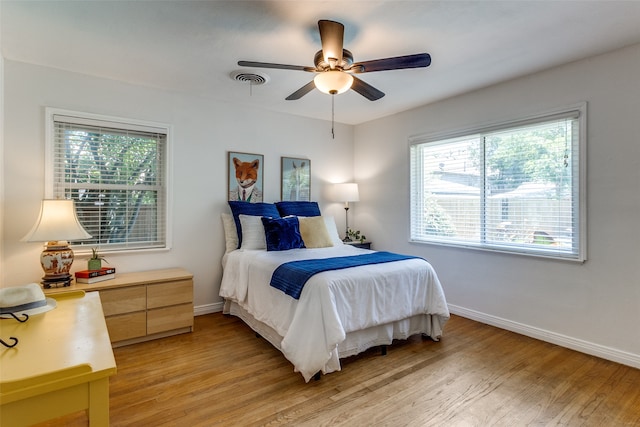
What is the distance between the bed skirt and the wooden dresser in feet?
2.08

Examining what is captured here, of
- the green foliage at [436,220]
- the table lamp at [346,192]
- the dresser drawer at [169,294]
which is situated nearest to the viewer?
the dresser drawer at [169,294]

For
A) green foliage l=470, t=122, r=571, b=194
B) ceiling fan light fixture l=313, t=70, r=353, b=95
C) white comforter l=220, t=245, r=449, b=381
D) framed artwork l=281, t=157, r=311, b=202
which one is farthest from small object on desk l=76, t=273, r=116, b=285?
green foliage l=470, t=122, r=571, b=194

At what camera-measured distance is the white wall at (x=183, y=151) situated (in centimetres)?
273

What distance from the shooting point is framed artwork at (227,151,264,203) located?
383 cm

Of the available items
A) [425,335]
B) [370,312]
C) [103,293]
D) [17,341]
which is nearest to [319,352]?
[370,312]

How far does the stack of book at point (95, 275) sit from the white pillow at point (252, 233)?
1.23 metres

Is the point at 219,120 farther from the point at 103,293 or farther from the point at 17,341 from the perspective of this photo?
the point at 17,341

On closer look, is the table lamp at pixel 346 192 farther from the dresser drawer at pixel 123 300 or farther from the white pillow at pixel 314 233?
the dresser drawer at pixel 123 300

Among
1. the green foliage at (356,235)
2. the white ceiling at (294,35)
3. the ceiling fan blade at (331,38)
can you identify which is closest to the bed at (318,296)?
the green foliage at (356,235)

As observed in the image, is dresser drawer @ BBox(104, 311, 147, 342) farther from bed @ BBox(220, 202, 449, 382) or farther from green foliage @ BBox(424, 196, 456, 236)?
green foliage @ BBox(424, 196, 456, 236)

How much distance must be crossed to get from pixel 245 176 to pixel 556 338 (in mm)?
3581

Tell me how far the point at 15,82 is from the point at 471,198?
177 inches

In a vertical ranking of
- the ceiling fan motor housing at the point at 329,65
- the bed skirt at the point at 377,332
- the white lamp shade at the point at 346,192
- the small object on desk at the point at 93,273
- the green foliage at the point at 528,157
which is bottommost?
the bed skirt at the point at 377,332

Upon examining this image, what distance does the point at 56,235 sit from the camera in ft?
8.12
